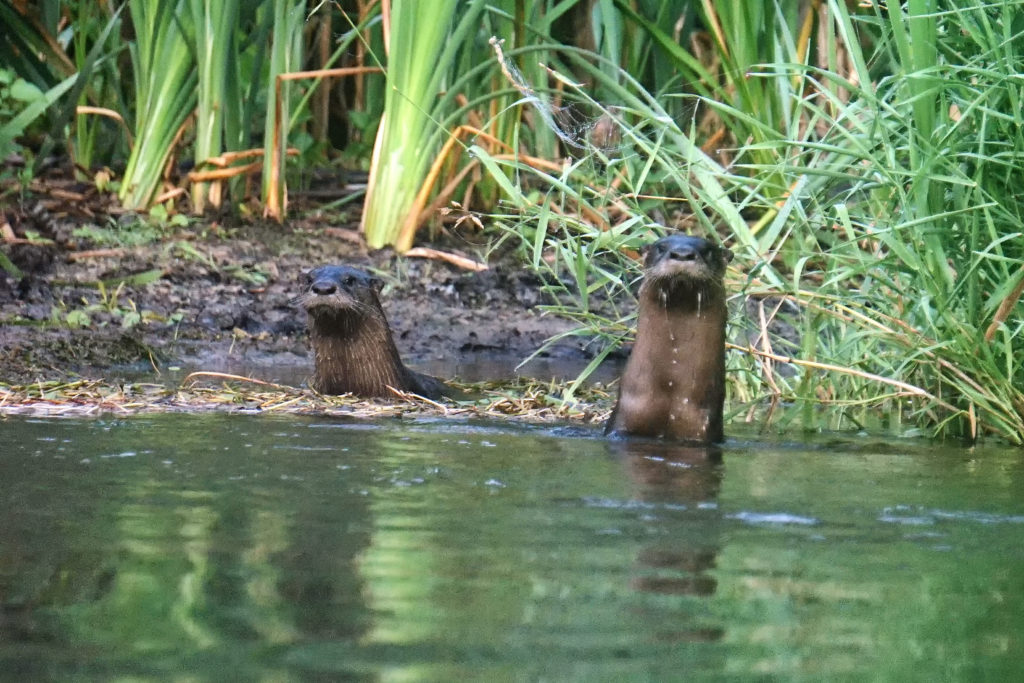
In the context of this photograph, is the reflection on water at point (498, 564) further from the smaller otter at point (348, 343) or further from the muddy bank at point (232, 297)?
the muddy bank at point (232, 297)

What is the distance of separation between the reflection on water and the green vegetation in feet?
1.97

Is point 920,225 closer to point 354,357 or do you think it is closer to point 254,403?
point 254,403

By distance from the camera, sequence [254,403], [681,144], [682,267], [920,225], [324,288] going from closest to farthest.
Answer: [682,267], [920,225], [681,144], [254,403], [324,288]

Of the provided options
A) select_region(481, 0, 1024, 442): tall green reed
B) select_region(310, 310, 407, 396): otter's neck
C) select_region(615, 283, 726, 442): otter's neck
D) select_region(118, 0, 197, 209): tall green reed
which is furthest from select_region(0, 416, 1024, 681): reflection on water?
select_region(118, 0, 197, 209): tall green reed

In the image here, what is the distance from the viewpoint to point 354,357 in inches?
202

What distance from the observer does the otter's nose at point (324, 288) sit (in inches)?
200

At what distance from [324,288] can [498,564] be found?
3074 millimetres

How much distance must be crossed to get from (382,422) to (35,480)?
147 centimetres

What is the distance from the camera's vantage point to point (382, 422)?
165 inches

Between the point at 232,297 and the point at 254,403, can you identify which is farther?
the point at 232,297

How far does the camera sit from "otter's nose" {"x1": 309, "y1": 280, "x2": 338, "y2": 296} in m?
5.09

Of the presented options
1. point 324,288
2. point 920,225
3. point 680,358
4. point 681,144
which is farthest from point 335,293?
point 920,225

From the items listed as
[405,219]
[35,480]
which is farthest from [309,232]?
[35,480]

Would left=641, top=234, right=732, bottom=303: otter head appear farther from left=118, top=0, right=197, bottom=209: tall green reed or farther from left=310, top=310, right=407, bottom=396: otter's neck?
left=118, top=0, right=197, bottom=209: tall green reed
